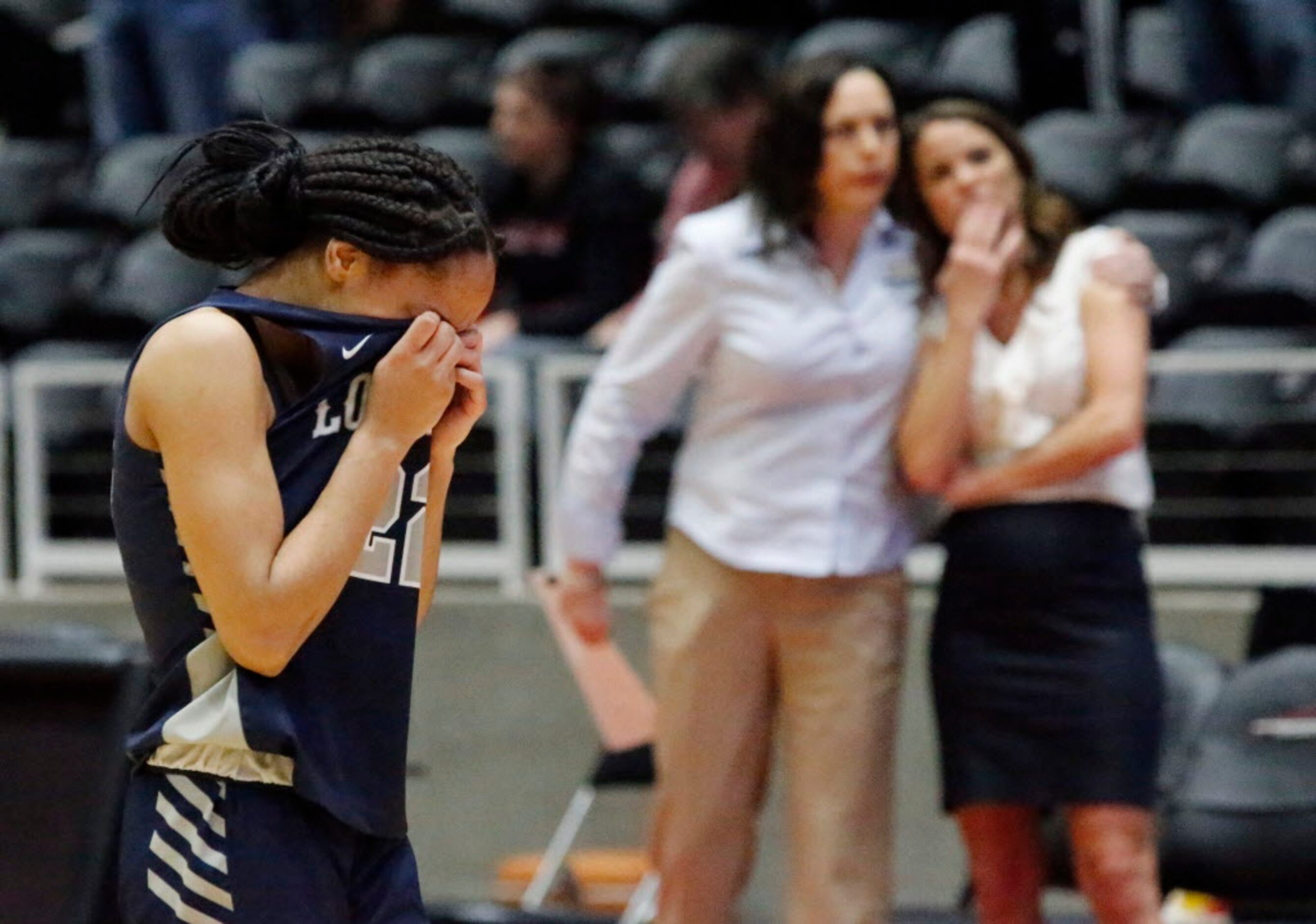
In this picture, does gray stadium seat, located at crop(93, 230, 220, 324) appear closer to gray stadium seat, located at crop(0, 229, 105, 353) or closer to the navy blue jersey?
gray stadium seat, located at crop(0, 229, 105, 353)

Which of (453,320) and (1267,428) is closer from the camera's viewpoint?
(453,320)

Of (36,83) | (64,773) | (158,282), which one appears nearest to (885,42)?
(158,282)

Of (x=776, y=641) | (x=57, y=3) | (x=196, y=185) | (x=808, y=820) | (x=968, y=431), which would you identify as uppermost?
(x=57, y=3)

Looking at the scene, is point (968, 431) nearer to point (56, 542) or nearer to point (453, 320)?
point (453, 320)

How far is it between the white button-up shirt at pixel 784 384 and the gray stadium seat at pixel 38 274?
3.86 meters

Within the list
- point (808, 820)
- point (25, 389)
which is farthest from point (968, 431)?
point (25, 389)

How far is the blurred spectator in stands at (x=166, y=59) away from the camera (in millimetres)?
7812

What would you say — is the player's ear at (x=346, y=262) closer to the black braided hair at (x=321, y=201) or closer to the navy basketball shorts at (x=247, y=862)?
the black braided hair at (x=321, y=201)

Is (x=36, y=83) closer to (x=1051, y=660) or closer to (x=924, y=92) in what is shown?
(x=924, y=92)

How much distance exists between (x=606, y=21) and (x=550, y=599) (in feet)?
13.7

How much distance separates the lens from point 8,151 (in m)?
8.01

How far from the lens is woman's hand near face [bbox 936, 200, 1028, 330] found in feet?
11.7

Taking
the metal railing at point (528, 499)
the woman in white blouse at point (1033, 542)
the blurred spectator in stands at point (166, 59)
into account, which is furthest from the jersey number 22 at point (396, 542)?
the blurred spectator in stands at point (166, 59)

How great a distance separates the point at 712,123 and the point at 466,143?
5.09ft
